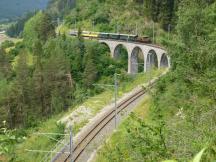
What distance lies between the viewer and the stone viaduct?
6706 cm

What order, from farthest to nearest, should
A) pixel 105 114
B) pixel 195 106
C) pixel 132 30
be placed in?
pixel 132 30 < pixel 105 114 < pixel 195 106

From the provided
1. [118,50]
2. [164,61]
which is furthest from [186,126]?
[118,50]

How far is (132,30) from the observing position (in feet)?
265

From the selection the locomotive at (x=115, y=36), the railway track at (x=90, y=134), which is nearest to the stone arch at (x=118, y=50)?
the locomotive at (x=115, y=36)

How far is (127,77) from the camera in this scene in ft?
202

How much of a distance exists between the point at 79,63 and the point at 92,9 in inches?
853

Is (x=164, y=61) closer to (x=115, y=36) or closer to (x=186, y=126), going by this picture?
(x=115, y=36)

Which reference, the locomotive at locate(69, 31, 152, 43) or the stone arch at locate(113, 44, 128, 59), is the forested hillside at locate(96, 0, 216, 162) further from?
the stone arch at locate(113, 44, 128, 59)

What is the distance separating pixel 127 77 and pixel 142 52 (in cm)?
1308

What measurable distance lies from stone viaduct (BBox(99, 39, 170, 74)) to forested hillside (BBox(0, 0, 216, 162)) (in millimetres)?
1489

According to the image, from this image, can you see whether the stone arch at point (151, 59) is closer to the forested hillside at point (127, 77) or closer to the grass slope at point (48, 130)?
the forested hillside at point (127, 77)

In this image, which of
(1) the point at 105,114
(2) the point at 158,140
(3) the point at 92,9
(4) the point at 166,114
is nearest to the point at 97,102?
(1) the point at 105,114

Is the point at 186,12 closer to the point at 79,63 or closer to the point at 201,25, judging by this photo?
the point at 201,25

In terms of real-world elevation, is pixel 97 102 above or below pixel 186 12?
below
